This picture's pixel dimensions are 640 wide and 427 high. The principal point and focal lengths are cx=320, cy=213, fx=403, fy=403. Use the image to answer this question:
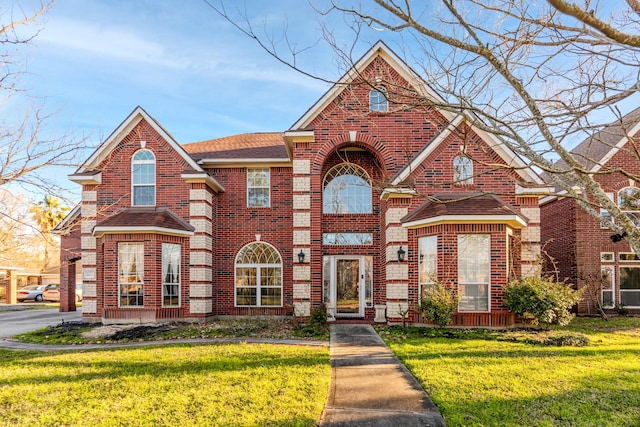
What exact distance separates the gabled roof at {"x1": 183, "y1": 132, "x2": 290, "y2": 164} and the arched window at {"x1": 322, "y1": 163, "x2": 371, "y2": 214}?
194 cm

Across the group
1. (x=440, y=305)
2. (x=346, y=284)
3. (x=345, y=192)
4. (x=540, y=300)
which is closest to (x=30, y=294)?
(x=346, y=284)

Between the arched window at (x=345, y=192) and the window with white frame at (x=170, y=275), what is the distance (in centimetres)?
574

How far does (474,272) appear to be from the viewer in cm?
1252

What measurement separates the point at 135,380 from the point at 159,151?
1004 cm

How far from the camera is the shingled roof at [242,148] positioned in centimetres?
1631

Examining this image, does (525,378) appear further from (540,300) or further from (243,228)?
(243,228)

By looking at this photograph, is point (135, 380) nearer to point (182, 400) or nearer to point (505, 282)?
point (182, 400)

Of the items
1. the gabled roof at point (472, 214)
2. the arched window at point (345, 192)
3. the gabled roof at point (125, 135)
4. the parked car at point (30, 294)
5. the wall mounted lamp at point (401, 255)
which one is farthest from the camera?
the parked car at point (30, 294)

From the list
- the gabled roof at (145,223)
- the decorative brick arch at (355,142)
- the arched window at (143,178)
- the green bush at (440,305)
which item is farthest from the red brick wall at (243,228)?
the green bush at (440,305)

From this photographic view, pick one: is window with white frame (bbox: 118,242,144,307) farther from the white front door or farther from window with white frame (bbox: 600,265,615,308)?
window with white frame (bbox: 600,265,615,308)

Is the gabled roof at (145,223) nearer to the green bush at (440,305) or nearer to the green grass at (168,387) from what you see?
the green grass at (168,387)

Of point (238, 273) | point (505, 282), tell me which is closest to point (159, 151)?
point (238, 273)

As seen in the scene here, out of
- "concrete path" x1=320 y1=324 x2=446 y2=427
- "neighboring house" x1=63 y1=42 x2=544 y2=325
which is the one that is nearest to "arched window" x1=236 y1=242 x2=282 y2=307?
"neighboring house" x1=63 y1=42 x2=544 y2=325

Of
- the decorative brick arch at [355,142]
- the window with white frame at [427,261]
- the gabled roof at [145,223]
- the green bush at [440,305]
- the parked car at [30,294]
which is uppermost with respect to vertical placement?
A: the decorative brick arch at [355,142]
